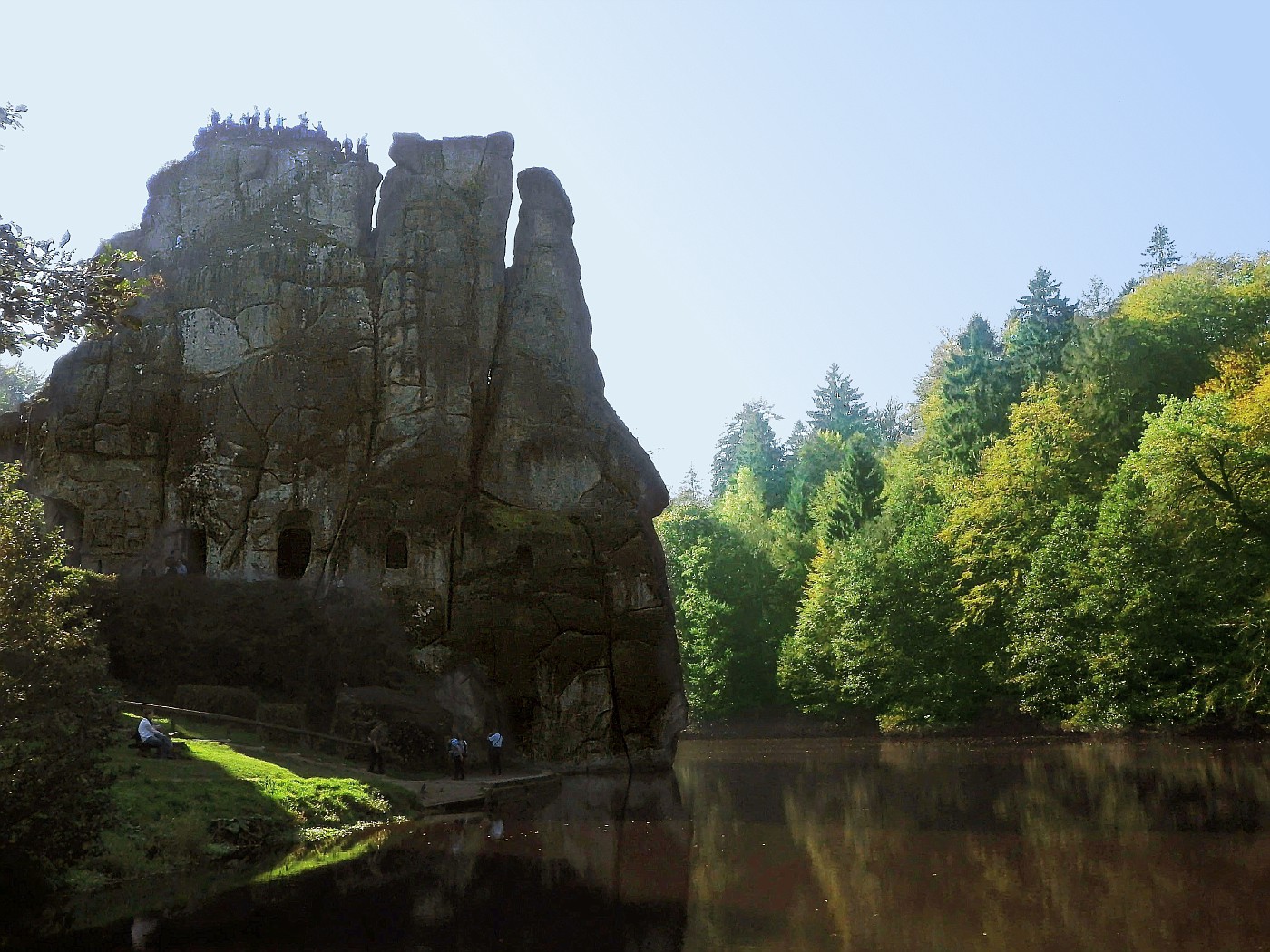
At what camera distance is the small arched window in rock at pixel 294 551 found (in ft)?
138

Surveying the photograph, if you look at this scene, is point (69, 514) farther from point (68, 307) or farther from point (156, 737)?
point (68, 307)

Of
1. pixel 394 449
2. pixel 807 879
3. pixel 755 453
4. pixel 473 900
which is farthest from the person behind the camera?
pixel 755 453

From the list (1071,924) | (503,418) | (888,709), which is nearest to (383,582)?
(503,418)

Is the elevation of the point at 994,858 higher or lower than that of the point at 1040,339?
lower

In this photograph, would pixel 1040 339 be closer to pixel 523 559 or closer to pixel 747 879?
pixel 523 559

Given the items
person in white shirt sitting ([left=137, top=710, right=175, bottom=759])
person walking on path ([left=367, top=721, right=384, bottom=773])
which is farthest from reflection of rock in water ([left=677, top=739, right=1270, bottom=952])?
person in white shirt sitting ([left=137, top=710, right=175, bottom=759])

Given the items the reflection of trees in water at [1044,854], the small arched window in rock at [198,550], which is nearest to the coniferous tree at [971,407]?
the reflection of trees in water at [1044,854]

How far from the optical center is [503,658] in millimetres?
37906

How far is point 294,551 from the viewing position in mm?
42375

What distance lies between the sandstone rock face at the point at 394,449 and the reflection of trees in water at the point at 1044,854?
12221mm

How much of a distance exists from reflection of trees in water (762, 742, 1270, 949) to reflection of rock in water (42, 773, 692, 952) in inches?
85.4

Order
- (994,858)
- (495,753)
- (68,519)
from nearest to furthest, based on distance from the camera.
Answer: (994,858) → (495,753) → (68,519)

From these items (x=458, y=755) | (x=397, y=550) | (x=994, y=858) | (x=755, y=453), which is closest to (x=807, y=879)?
(x=994, y=858)

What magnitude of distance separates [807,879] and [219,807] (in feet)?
33.6
